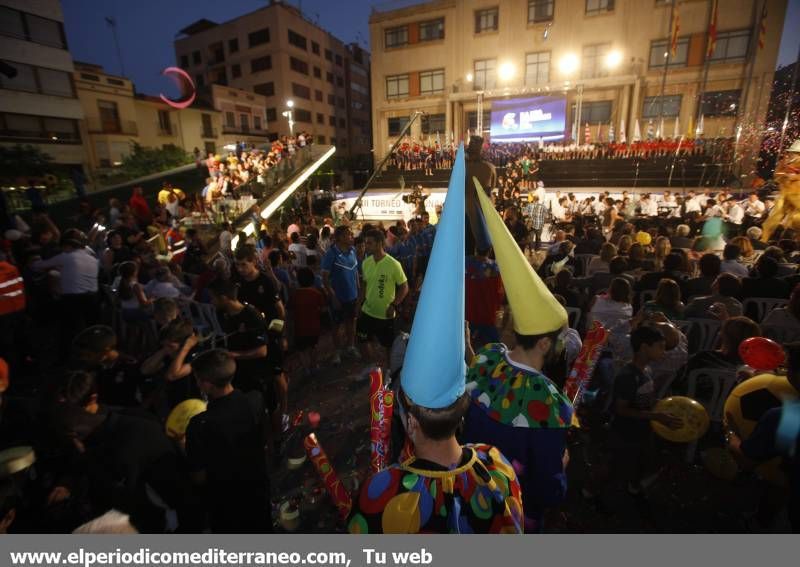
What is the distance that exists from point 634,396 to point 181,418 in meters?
3.36

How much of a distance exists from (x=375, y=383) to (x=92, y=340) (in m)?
2.46

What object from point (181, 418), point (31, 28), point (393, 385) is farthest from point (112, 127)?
point (393, 385)

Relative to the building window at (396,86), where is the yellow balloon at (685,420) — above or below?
below

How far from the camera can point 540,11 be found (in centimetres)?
2752

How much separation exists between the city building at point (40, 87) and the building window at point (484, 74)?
27.3 meters

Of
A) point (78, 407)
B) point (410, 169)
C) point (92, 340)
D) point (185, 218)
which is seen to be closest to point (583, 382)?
point (78, 407)

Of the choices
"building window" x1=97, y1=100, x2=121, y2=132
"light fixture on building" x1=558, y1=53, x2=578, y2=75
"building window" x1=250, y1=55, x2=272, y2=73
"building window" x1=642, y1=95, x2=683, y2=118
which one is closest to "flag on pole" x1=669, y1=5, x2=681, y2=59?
"building window" x1=642, y1=95, x2=683, y2=118

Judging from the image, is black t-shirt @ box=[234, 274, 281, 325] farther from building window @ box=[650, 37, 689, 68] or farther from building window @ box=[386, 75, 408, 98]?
building window @ box=[386, 75, 408, 98]

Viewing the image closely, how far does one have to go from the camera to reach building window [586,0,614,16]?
1012 inches

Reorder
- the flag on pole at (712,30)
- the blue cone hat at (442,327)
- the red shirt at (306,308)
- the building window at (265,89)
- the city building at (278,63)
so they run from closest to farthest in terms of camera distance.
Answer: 1. the blue cone hat at (442,327)
2. the red shirt at (306,308)
3. the flag on pole at (712,30)
4. the city building at (278,63)
5. the building window at (265,89)

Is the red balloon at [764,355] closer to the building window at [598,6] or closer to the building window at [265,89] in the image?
the building window at [598,6]

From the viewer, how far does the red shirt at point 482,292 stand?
4391mm

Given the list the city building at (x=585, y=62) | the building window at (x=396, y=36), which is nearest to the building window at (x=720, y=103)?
the city building at (x=585, y=62)

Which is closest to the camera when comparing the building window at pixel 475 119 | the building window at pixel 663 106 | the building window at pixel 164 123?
the building window at pixel 663 106
